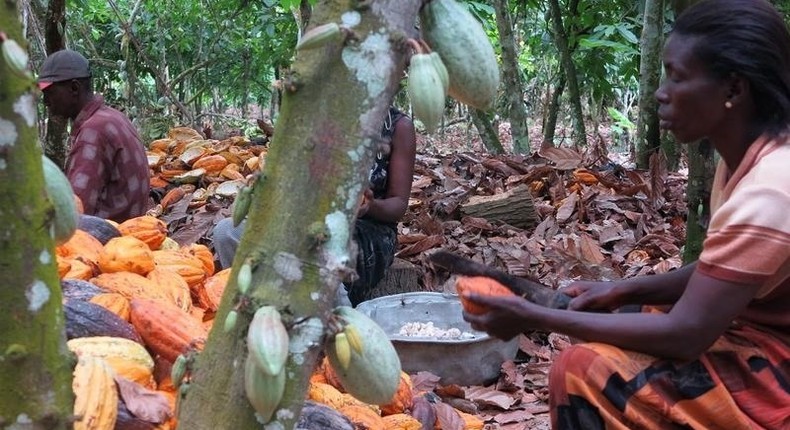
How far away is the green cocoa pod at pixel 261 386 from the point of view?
747 millimetres

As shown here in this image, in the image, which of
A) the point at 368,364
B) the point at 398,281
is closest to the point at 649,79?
the point at 398,281

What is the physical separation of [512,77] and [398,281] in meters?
3.18

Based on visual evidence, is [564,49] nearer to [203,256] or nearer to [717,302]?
[203,256]

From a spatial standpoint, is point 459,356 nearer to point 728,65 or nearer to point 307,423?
point 307,423

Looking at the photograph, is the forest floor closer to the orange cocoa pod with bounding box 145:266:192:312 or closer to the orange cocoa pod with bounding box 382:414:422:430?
the orange cocoa pod with bounding box 382:414:422:430

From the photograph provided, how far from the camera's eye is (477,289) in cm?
194

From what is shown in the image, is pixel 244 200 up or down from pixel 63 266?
up

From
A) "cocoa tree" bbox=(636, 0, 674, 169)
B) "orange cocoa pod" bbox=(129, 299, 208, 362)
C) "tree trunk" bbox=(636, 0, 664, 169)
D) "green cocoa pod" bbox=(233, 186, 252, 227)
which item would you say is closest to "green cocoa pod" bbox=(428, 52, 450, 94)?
"green cocoa pod" bbox=(233, 186, 252, 227)

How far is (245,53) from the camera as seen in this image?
36.8 feet

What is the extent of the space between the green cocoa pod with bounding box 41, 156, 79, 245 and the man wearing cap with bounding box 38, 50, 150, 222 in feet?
9.13

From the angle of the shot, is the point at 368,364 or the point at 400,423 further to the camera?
the point at 400,423

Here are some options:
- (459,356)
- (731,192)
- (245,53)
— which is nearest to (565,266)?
(459,356)

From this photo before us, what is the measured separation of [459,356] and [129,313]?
1320 millimetres

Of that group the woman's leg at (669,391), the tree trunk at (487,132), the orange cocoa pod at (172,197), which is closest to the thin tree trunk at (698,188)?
the woman's leg at (669,391)
